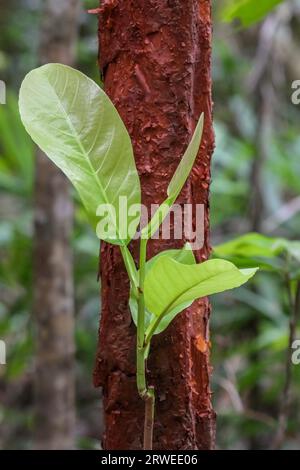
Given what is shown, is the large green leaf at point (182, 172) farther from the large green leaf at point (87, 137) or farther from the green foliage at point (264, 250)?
the green foliage at point (264, 250)

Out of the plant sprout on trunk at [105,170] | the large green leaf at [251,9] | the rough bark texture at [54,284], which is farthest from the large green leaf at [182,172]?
the rough bark texture at [54,284]

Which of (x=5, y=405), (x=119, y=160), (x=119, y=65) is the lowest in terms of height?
(x=5, y=405)

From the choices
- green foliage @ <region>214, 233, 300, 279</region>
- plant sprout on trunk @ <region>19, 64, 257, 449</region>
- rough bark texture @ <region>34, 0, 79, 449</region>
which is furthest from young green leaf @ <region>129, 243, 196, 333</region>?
rough bark texture @ <region>34, 0, 79, 449</region>

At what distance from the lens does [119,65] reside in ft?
2.40

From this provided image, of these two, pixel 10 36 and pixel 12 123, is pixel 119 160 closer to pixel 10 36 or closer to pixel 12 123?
pixel 12 123

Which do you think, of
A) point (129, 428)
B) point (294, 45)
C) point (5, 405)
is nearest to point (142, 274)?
point (129, 428)

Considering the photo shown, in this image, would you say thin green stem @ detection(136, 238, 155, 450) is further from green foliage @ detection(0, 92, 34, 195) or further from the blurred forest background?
green foliage @ detection(0, 92, 34, 195)

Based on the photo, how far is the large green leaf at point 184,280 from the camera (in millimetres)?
557

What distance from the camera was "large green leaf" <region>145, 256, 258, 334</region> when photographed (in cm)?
56

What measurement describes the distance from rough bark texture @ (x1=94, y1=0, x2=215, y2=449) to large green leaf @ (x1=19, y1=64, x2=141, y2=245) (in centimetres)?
8

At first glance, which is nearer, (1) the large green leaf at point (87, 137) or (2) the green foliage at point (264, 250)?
(1) the large green leaf at point (87, 137)

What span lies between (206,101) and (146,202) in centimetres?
14

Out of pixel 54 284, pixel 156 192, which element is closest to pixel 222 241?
pixel 54 284

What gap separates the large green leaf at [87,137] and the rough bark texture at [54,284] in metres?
0.93
